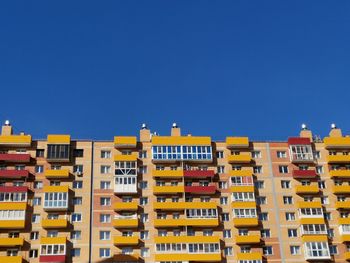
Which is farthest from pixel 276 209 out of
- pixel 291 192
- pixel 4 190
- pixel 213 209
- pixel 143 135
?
pixel 4 190

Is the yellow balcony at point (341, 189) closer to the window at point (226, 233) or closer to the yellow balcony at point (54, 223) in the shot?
the window at point (226, 233)

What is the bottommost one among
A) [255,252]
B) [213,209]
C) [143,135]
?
[255,252]

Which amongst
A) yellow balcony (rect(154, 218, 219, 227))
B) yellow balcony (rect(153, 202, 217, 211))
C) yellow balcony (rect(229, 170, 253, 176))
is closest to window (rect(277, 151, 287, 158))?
yellow balcony (rect(229, 170, 253, 176))

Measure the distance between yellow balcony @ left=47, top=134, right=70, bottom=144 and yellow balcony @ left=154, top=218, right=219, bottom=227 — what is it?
20.0m

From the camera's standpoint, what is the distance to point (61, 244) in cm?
8856

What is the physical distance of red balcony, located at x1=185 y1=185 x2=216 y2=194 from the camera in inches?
3770

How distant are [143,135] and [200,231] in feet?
65.1

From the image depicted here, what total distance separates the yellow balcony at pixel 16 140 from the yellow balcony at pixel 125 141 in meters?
14.3

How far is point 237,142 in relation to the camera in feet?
332

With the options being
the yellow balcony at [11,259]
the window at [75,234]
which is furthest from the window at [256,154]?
the yellow balcony at [11,259]

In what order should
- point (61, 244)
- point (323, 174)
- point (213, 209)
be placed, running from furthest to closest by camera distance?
point (323, 174)
point (213, 209)
point (61, 244)

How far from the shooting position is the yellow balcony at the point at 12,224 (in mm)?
89125

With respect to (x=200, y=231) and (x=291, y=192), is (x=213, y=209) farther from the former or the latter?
(x=291, y=192)

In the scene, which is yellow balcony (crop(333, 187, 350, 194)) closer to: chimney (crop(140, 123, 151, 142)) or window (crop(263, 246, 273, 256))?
window (crop(263, 246, 273, 256))
